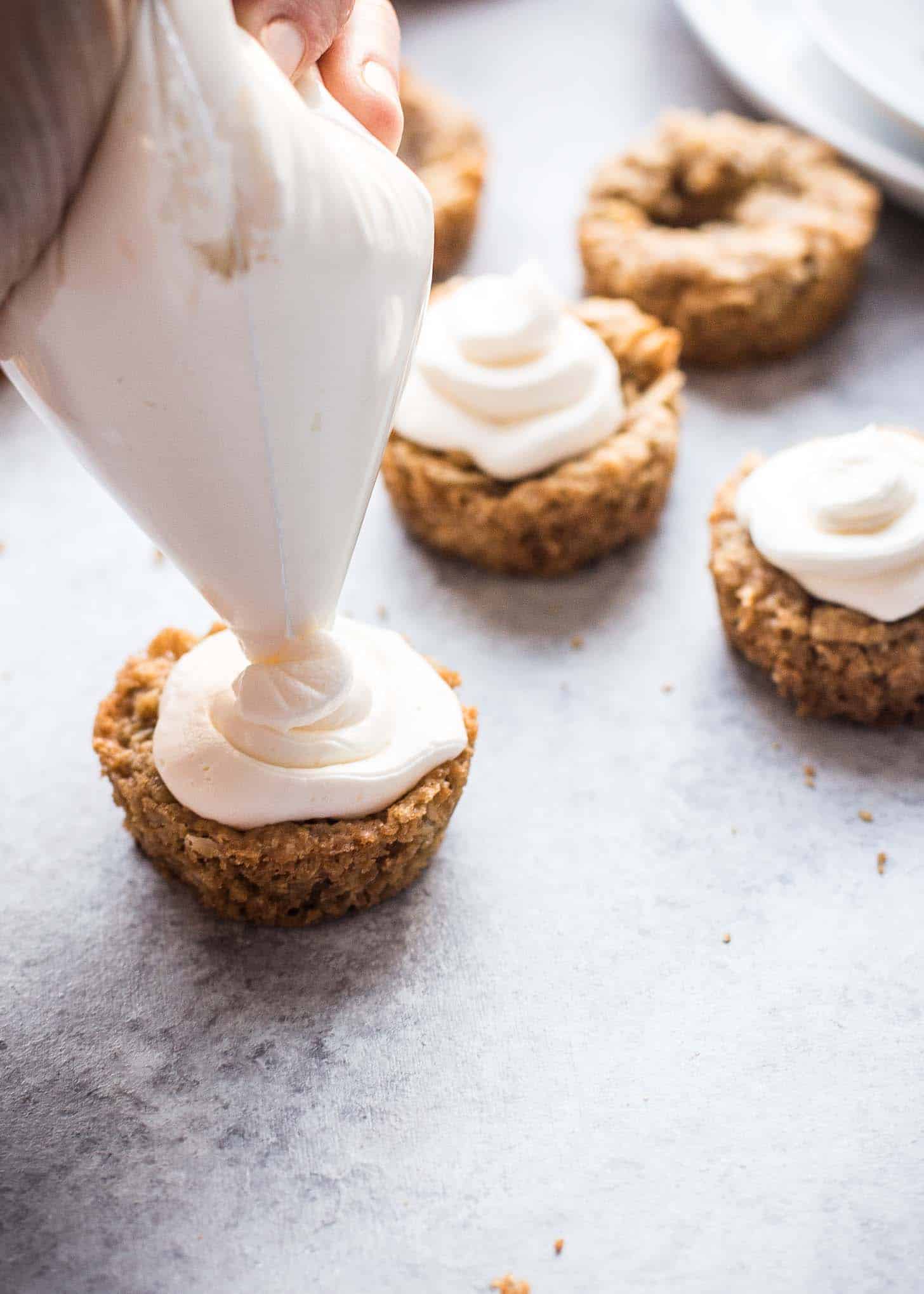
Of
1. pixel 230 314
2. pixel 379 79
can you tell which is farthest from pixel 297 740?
pixel 379 79

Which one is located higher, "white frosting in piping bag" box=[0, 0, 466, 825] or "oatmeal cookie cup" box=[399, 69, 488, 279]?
"white frosting in piping bag" box=[0, 0, 466, 825]

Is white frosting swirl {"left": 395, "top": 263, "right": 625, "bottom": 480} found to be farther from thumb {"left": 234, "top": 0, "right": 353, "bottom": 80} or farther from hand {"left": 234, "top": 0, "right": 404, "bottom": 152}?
thumb {"left": 234, "top": 0, "right": 353, "bottom": 80}

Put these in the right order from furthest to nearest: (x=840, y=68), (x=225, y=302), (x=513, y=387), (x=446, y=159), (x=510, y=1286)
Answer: (x=446, y=159) → (x=840, y=68) → (x=513, y=387) → (x=510, y=1286) → (x=225, y=302)

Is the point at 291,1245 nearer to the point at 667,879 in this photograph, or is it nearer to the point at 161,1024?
the point at 161,1024

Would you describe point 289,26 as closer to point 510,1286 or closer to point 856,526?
point 856,526

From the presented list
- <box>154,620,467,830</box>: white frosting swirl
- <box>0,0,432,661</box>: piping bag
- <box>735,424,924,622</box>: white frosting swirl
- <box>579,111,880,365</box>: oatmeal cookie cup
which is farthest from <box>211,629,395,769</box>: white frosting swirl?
<box>579,111,880,365</box>: oatmeal cookie cup

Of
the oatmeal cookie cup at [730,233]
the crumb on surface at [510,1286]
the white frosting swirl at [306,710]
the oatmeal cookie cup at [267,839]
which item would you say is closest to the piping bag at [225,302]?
the white frosting swirl at [306,710]
